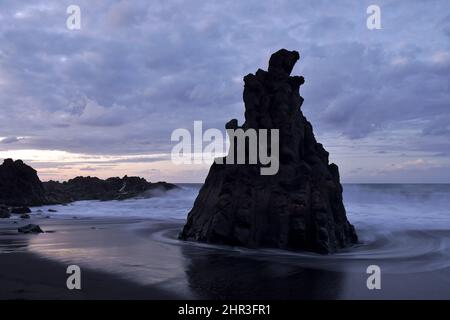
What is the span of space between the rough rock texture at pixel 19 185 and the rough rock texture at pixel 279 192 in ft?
126

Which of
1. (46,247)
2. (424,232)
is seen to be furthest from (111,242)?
(424,232)

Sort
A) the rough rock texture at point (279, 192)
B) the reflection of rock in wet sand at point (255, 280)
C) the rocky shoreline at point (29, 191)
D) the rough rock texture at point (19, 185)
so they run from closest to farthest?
the reflection of rock in wet sand at point (255, 280) < the rough rock texture at point (279, 192) < the rocky shoreline at point (29, 191) < the rough rock texture at point (19, 185)

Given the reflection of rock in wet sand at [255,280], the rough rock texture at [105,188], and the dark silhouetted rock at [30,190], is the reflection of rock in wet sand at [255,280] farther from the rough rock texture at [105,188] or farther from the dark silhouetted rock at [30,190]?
the rough rock texture at [105,188]

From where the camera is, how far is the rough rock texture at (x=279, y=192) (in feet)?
61.6

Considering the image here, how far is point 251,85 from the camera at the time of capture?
74.4ft

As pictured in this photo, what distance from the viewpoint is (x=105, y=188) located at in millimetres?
78062

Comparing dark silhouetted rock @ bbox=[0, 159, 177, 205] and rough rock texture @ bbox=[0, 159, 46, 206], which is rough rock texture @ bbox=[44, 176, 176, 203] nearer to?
dark silhouetted rock @ bbox=[0, 159, 177, 205]

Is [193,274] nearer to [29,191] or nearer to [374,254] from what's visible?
[374,254]

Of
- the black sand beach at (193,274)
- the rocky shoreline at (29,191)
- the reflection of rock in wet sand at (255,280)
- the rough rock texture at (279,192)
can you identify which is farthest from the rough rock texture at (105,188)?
the reflection of rock in wet sand at (255,280)

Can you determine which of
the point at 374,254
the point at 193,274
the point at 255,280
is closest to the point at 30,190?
the point at 193,274

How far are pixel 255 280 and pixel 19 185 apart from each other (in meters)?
51.0

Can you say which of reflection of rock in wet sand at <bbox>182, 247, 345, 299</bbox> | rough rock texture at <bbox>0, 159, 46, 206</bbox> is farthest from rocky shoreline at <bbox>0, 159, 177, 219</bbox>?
reflection of rock in wet sand at <bbox>182, 247, 345, 299</bbox>
